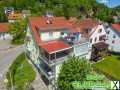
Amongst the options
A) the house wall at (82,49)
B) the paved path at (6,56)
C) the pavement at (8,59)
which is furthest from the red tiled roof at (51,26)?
the paved path at (6,56)

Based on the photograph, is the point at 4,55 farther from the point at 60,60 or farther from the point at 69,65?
the point at 69,65

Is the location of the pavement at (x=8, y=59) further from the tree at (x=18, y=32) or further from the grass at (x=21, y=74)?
the tree at (x=18, y=32)

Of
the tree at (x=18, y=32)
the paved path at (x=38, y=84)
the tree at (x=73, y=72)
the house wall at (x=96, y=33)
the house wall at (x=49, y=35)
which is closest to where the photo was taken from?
the tree at (x=73, y=72)

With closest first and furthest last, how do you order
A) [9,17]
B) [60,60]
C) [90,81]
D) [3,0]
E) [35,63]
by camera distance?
[90,81] → [60,60] → [35,63] → [9,17] → [3,0]

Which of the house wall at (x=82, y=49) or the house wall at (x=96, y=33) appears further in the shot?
the house wall at (x=96, y=33)

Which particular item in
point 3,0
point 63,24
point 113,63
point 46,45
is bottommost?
point 113,63

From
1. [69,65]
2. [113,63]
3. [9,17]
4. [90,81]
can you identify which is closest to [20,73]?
[69,65]

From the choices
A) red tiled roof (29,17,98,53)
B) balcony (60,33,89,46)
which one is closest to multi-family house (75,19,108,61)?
red tiled roof (29,17,98,53)
